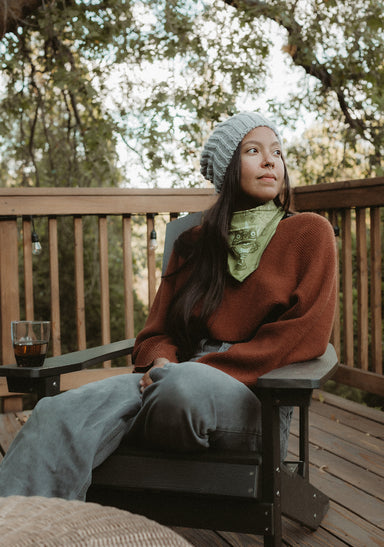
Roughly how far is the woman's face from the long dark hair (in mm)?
25

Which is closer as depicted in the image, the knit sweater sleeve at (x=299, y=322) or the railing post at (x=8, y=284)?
the knit sweater sleeve at (x=299, y=322)

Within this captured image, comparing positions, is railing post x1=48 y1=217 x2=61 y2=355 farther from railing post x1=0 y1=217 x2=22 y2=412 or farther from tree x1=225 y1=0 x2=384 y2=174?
tree x1=225 y1=0 x2=384 y2=174

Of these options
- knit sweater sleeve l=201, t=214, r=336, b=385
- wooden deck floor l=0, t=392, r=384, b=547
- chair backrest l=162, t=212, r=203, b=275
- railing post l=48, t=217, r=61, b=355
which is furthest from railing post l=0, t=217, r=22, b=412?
knit sweater sleeve l=201, t=214, r=336, b=385

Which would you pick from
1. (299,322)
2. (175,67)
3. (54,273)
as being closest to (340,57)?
(175,67)

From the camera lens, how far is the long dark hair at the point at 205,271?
6.05 feet

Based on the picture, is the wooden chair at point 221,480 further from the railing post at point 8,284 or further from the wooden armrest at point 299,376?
the railing post at point 8,284

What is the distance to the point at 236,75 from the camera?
4.46 meters

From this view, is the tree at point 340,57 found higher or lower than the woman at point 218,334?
higher

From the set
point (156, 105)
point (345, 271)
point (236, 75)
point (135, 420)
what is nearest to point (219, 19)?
point (236, 75)

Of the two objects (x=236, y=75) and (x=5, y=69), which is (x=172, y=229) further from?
(x=5, y=69)

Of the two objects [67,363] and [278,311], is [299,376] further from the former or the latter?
[67,363]

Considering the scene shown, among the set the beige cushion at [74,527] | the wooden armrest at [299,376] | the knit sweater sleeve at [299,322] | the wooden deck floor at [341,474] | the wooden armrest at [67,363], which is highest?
the knit sweater sleeve at [299,322]

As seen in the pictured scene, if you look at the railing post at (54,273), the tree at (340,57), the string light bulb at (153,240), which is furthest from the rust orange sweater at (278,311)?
the tree at (340,57)

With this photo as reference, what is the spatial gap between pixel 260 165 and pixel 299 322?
58cm
